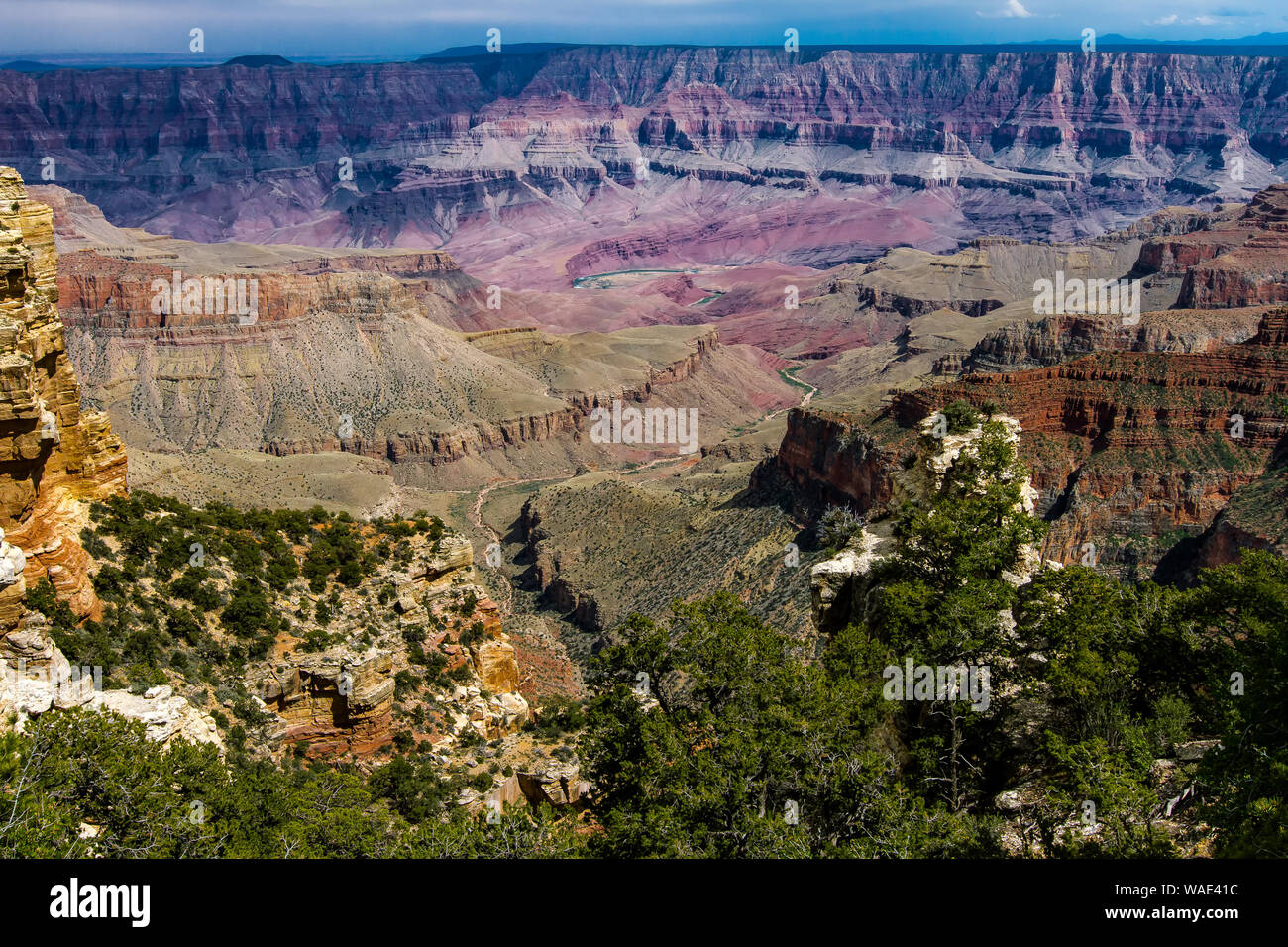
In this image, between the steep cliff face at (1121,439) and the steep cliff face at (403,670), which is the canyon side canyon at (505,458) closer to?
the steep cliff face at (403,670)

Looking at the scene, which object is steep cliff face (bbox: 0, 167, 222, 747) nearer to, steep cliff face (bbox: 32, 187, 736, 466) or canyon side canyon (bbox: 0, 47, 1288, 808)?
canyon side canyon (bbox: 0, 47, 1288, 808)

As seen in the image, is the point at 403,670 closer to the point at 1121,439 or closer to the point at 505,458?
the point at 1121,439

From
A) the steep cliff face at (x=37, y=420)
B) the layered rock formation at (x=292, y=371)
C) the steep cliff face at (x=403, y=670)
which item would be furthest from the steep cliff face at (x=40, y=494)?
the layered rock formation at (x=292, y=371)

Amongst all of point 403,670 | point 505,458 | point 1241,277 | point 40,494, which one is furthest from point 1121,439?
point 1241,277

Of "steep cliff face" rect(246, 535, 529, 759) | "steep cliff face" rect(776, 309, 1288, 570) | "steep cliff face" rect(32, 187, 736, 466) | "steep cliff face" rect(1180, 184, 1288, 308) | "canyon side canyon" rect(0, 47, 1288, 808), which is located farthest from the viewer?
"steep cliff face" rect(1180, 184, 1288, 308)

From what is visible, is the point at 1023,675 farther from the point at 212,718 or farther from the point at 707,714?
the point at 212,718

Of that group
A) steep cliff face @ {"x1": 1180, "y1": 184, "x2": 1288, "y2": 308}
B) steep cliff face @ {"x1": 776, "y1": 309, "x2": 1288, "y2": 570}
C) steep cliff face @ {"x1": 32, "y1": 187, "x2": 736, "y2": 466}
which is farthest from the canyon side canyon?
steep cliff face @ {"x1": 1180, "y1": 184, "x2": 1288, "y2": 308}
